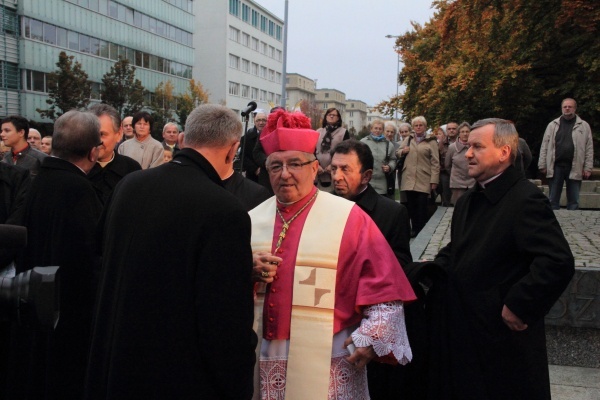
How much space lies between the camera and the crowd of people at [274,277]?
7.32 ft

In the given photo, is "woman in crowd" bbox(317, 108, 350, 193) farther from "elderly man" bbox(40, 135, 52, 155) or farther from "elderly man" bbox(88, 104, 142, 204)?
"elderly man" bbox(40, 135, 52, 155)

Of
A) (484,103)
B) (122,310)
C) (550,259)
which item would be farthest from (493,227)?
(484,103)

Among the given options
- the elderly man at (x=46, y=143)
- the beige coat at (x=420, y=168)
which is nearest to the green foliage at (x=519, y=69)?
the beige coat at (x=420, y=168)

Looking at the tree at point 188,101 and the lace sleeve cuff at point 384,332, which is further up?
A: the tree at point 188,101

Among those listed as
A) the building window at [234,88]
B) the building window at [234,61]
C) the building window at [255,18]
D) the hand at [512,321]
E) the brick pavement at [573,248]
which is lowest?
the brick pavement at [573,248]

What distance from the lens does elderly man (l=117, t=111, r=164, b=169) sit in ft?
22.9

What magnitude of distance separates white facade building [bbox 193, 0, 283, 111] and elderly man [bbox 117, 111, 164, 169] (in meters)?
62.4

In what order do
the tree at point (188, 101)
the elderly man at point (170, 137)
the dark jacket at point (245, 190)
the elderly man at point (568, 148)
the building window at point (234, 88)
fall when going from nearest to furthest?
the dark jacket at point (245, 190) → the elderly man at point (170, 137) → the elderly man at point (568, 148) → the tree at point (188, 101) → the building window at point (234, 88)

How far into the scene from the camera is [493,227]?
325 centimetres

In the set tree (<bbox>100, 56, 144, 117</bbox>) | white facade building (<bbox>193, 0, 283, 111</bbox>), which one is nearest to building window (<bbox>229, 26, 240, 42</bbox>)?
white facade building (<bbox>193, 0, 283, 111</bbox>)

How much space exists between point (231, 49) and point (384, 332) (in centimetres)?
7341

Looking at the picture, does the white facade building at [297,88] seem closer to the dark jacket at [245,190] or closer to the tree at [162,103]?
the tree at [162,103]

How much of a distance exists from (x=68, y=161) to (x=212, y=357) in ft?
6.36

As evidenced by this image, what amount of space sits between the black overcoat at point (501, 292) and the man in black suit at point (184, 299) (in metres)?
1.49
